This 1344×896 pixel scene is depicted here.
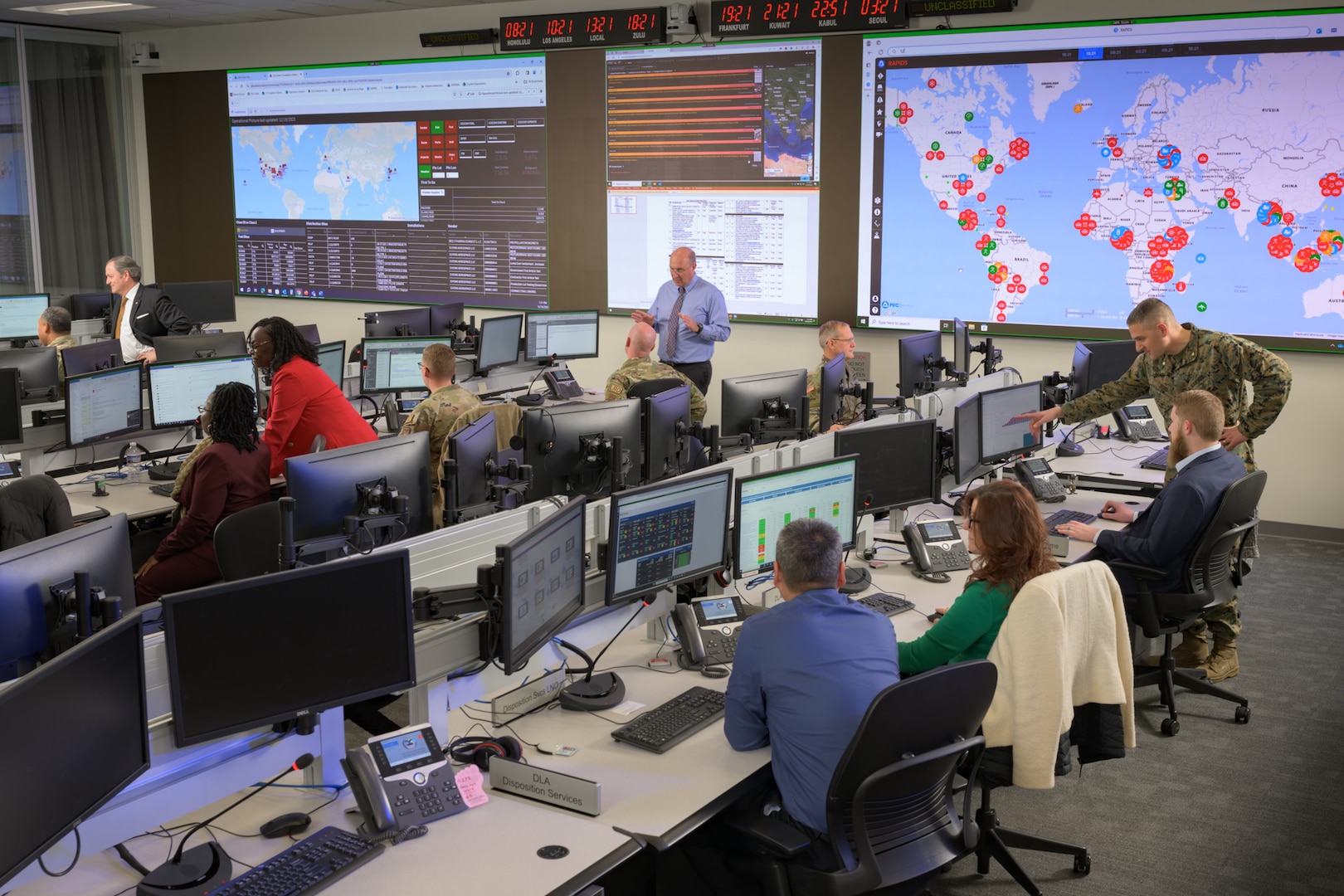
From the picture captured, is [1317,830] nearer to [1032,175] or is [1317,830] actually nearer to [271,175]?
[1032,175]

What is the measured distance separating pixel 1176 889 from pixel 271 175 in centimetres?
939

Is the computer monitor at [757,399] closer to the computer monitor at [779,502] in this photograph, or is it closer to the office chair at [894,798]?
the computer monitor at [779,502]

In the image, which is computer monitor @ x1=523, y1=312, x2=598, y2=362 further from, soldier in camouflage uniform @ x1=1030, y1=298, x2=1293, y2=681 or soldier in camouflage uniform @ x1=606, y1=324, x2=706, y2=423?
soldier in camouflage uniform @ x1=1030, y1=298, x2=1293, y2=681

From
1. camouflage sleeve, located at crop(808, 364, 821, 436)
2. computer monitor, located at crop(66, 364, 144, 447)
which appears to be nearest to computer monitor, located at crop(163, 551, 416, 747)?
camouflage sleeve, located at crop(808, 364, 821, 436)

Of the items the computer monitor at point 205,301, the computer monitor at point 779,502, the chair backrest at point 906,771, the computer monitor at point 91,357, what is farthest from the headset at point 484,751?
the computer monitor at point 205,301

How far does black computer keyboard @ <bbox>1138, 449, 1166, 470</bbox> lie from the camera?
6027mm

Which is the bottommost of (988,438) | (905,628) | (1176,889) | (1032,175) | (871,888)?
(1176,889)

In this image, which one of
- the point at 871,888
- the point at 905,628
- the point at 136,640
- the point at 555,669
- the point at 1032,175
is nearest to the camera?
the point at 136,640

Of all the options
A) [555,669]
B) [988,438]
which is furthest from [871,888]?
[988,438]

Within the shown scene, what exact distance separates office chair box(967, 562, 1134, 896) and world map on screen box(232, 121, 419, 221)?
7.80 m

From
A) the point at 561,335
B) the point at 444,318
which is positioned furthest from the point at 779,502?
the point at 444,318

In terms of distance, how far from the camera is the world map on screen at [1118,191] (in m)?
6.79

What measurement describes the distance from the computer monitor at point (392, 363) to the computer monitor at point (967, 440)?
360 cm

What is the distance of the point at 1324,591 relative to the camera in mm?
6105
